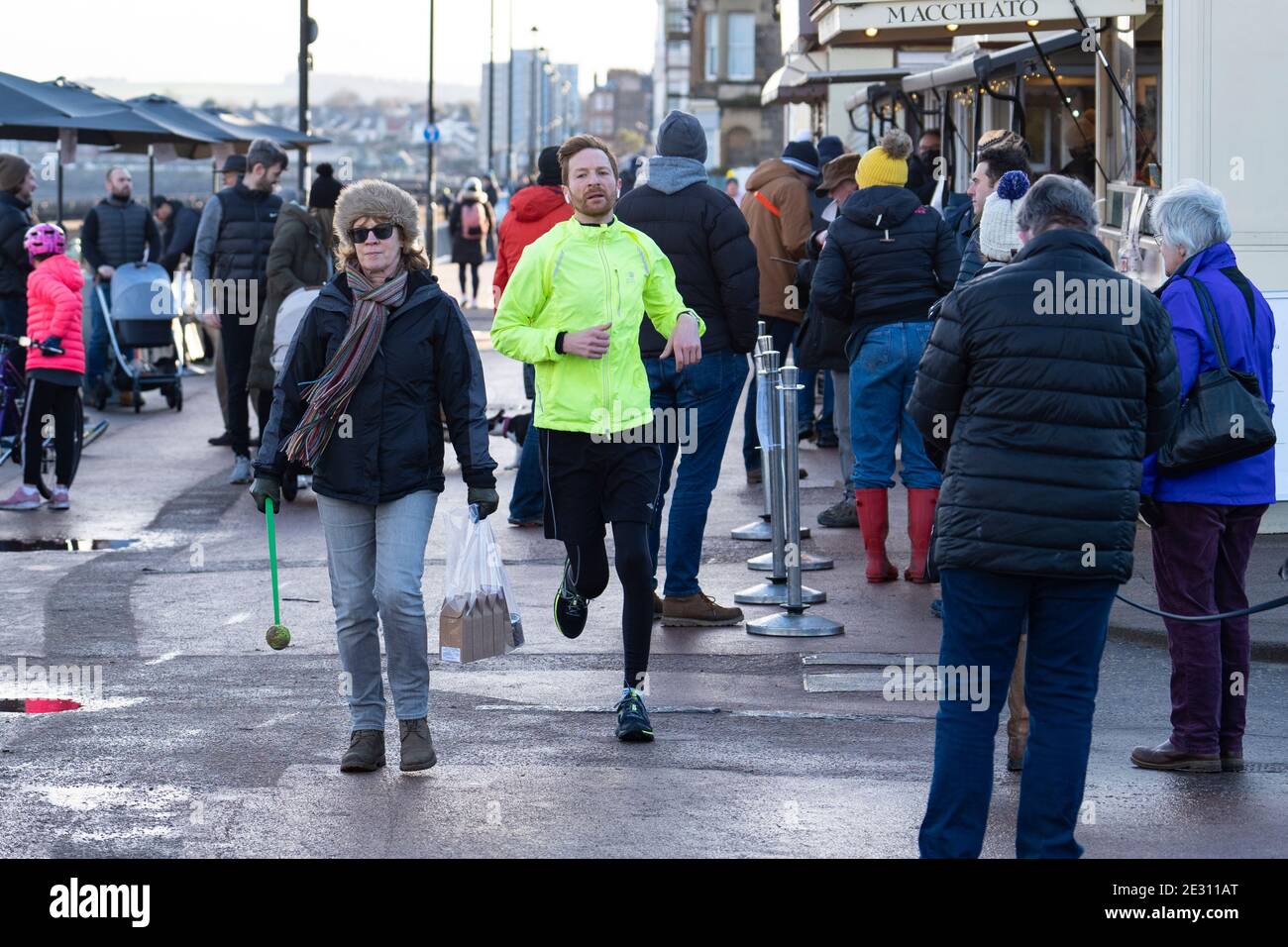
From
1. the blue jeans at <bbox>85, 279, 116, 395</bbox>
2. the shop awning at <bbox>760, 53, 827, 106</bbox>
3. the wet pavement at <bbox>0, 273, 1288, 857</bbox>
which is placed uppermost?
the shop awning at <bbox>760, 53, 827, 106</bbox>

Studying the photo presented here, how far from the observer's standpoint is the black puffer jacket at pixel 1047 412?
4.95 meters

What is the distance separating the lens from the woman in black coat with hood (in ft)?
31.2

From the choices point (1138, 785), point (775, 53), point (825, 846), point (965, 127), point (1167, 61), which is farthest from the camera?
point (775, 53)

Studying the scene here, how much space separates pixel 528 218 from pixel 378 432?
502cm

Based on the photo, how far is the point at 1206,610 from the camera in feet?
21.4

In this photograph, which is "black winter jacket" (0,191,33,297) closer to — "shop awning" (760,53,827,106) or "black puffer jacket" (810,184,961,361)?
"black puffer jacket" (810,184,961,361)

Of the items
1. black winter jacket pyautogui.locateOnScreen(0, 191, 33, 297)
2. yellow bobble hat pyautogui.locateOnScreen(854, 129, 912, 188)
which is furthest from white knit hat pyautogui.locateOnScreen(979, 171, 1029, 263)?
black winter jacket pyautogui.locateOnScreen(0, 191, 33, 297)

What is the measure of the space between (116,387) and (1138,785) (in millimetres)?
13490

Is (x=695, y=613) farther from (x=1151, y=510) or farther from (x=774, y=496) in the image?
(x=1151, y=510)

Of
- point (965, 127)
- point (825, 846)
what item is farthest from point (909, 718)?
point (965, 127)

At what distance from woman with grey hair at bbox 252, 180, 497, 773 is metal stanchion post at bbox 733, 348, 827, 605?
2529mm

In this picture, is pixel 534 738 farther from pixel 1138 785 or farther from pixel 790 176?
pixel 790 176

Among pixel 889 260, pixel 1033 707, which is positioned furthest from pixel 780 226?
pixel 1033 707

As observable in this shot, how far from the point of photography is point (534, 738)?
6.96 meters
